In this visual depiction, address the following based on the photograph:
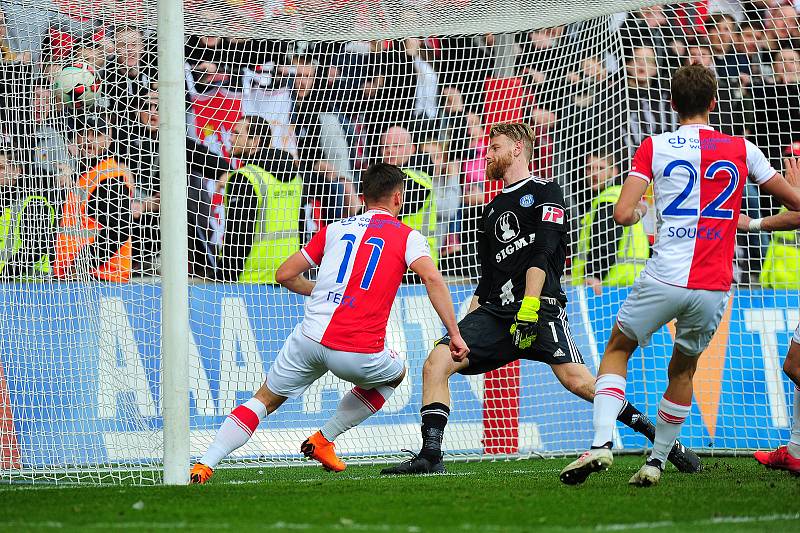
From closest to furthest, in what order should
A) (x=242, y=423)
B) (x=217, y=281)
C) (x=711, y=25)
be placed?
(x=242, y=423) → (x=217, y=281) → (x=711, y=25)

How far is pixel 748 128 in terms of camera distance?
29.5 feet

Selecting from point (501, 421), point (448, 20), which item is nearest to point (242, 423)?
point (501, 421)

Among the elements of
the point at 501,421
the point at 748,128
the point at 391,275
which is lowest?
the point at 501,421

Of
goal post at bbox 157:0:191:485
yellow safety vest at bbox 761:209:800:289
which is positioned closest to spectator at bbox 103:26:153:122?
goal post at bbox 157:0:191:485

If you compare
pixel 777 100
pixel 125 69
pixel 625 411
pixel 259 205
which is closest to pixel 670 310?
pixel 625 411

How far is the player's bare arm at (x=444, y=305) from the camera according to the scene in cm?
582

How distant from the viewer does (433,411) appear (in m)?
6.26

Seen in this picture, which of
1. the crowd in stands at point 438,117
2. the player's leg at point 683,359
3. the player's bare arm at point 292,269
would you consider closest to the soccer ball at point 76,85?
the crowd in stands at point 438,117

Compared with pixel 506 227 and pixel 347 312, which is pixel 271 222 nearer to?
pixel 506 227

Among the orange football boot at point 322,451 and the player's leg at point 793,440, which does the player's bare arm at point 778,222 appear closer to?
the player's leg at point 793,440

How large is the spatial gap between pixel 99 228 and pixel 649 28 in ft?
15.3

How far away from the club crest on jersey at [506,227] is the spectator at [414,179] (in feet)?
7.61

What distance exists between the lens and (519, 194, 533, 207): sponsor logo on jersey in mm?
6520

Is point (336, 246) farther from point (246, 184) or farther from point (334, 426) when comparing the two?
point (246, 184)
